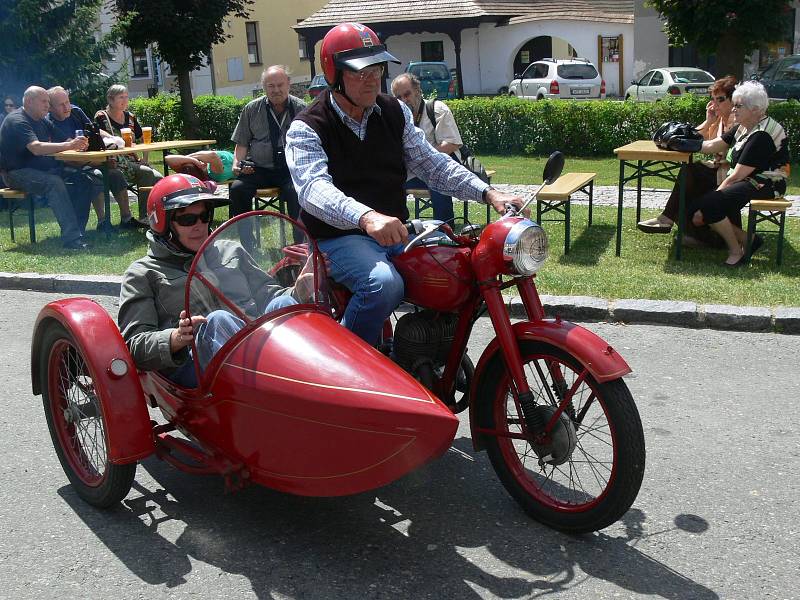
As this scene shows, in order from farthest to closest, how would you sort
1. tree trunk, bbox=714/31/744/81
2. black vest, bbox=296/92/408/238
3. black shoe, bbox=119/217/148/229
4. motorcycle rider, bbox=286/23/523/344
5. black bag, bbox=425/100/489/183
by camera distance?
tree trunk, bbox=714/31/744/81, black shoe, bbox=119/217/148/229, black bag, bbox=425/100/489/183, black vest, bbox=296/92/408/238, motorcycle rider, bbox=286/23/523/344

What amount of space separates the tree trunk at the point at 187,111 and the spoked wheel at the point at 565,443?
18560mm

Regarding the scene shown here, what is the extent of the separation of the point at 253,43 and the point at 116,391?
147 feet

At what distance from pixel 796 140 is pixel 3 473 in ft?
43.6

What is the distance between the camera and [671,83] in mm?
30109

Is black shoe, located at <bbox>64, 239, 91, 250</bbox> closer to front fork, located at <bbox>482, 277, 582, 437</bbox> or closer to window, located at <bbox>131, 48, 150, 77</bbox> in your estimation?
front fork, located at <bbox>482, 277, 582, 437</bbox>

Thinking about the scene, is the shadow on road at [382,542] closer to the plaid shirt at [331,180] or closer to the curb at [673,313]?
the plaid shirt at [331,180]

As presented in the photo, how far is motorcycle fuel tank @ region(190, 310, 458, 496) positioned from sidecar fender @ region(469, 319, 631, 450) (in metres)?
0.49

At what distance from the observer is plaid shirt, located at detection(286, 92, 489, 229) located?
3793 millimetres

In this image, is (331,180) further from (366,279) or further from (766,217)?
(766,217)

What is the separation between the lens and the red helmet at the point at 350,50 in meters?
3.93

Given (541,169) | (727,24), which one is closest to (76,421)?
(541,169)

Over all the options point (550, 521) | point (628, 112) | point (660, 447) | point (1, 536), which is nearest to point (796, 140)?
point (628, 112)

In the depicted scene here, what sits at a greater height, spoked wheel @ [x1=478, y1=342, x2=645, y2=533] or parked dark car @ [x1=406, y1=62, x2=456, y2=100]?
parked dark car @ [x1=406, y1=62, x2=456, y2=100]

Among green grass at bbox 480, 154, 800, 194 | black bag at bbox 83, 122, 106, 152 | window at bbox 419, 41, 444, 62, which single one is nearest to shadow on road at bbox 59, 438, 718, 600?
black bag at bbox 83, 122, 106, 152
